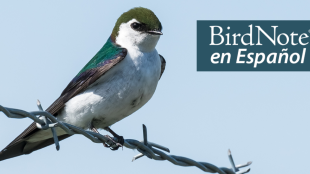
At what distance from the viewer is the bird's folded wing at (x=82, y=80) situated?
6008mm

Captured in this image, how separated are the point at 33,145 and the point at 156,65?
64.3 inches

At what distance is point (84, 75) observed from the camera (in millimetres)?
6195

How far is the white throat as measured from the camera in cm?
640

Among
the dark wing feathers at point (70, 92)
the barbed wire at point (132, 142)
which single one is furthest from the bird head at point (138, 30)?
the barbed wire at point (132, 142)

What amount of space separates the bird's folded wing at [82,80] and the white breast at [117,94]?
0.20ft

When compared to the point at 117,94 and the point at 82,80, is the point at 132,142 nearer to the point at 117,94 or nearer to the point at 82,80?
the point at 117,94

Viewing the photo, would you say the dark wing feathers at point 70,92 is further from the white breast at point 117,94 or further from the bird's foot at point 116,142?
the bird's foot at point 116,142

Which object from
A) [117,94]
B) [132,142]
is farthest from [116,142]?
[132,142]

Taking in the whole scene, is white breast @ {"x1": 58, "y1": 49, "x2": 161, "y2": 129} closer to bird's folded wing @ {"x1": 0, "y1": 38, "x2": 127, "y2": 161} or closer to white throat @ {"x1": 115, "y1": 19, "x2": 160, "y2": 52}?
bird's folded wing @ {"x1": 0, "y1": 38, "x2": 127, "y2": 161}

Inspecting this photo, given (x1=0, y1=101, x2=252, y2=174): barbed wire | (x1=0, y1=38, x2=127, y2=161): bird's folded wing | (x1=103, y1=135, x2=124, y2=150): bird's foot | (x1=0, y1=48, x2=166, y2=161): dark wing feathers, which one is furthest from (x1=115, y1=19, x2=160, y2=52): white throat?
(x1=0, y1=101, x2=252, y2=174): barbed wire

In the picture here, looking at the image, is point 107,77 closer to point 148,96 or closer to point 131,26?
point 148,96

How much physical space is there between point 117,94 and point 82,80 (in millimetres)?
499

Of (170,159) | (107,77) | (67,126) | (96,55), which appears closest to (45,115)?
(67,126)

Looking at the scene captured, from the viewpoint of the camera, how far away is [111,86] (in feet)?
19.4
